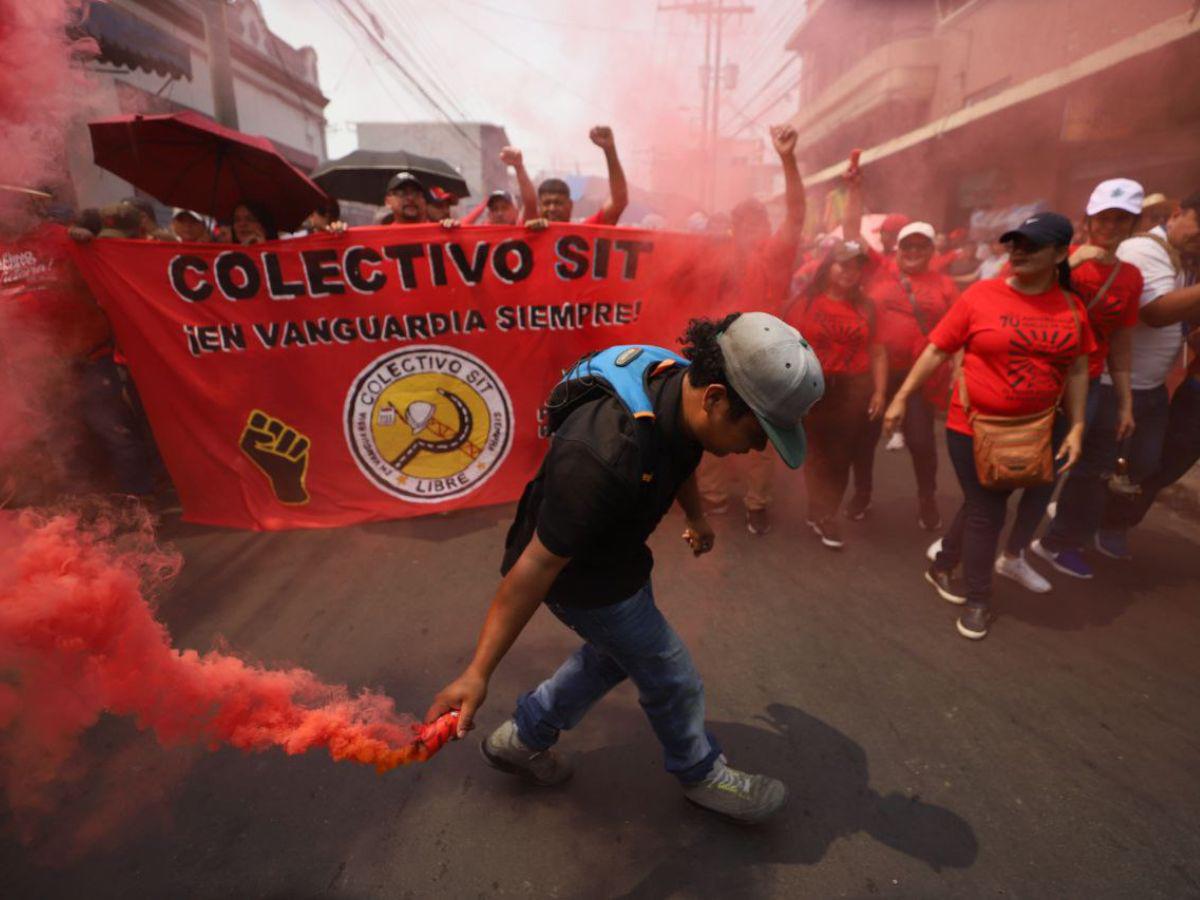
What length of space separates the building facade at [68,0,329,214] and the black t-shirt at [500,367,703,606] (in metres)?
2.45

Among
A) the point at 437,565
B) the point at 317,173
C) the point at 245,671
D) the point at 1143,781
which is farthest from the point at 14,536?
the point at 317,173

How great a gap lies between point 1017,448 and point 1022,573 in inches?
43.2

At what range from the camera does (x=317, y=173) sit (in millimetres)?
7371

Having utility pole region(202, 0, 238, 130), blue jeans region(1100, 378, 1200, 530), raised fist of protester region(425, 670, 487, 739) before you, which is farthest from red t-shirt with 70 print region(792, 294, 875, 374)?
utility pole region(202, 0, 238, 130)

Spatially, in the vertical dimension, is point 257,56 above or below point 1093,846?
above

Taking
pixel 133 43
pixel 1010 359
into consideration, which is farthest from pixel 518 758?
pixel 133 43

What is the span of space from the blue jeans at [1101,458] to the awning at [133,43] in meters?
7.63

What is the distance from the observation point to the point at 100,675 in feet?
6.07

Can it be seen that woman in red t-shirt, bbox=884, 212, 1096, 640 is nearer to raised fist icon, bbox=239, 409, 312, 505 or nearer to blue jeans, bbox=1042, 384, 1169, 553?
blue jeans, bbox=1042, 384, 1169, 553

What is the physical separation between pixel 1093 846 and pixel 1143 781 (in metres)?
0.45

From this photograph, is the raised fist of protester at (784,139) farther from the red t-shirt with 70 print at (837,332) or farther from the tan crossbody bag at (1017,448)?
the tan crossbody bag at (1017,448)

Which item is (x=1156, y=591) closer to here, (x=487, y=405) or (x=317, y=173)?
(x=487, y=405)

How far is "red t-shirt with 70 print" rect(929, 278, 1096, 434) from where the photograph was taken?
9.02 ft

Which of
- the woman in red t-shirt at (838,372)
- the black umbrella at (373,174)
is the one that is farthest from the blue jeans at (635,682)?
the black umbrella at (373,174)
